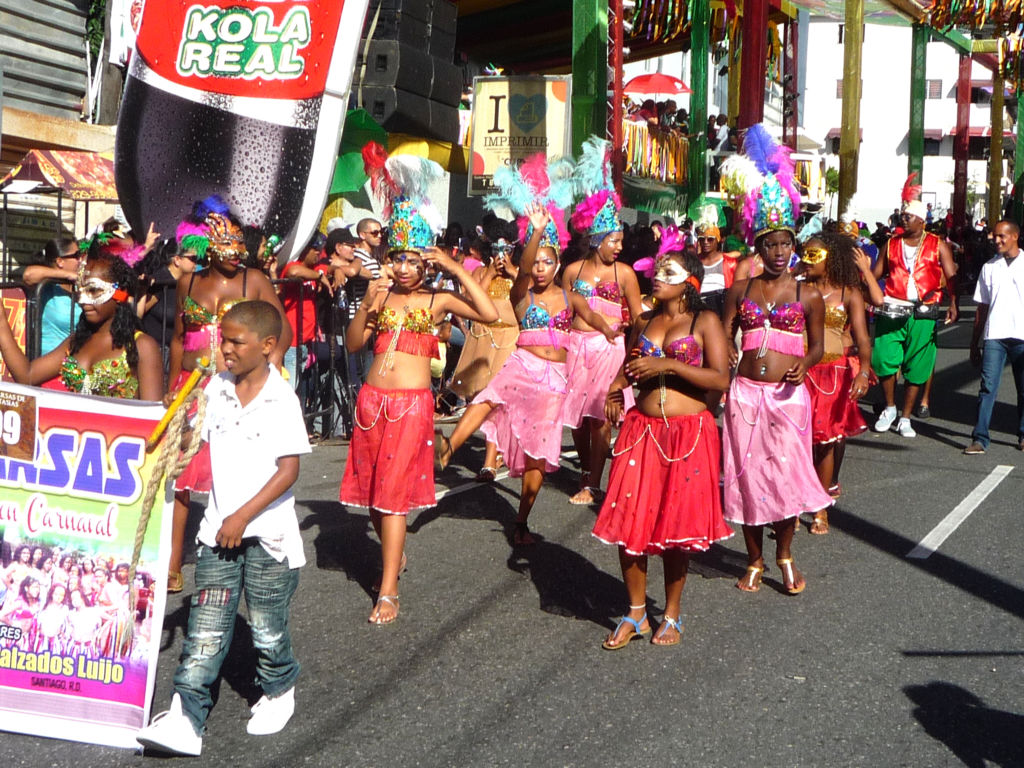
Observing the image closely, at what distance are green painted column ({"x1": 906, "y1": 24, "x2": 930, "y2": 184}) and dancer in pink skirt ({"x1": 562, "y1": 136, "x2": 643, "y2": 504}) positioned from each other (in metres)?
22.8

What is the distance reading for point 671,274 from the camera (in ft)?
18.3

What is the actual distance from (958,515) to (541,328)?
9.58 feet

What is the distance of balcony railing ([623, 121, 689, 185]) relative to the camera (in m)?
18.8

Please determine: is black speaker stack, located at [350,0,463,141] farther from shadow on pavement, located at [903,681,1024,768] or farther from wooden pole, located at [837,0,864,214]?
shadow on pavement, located at [903,681,1024,768]

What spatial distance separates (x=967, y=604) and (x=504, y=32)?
1727cm

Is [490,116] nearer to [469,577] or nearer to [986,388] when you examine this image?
[986,388]

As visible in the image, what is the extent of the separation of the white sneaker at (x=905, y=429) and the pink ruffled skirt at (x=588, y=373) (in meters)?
3.77

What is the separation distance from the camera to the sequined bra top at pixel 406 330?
6.18m

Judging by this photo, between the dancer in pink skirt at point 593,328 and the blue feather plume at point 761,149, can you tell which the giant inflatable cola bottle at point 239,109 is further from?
the blue feather plume at point 761,149


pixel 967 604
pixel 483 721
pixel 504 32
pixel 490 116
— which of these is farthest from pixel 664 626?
pixel 504 32

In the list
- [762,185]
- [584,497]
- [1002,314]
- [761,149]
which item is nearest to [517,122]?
[1002,314]

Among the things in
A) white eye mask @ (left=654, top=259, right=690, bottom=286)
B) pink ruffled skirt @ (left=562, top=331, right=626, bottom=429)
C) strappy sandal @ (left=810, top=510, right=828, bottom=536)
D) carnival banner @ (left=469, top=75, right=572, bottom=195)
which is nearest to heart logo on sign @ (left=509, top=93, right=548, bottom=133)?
carnival banner @ (left=469, top=75, right=572, bottom=195)

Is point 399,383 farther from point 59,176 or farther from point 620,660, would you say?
point 59,176

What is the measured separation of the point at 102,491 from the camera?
14.5 ft
